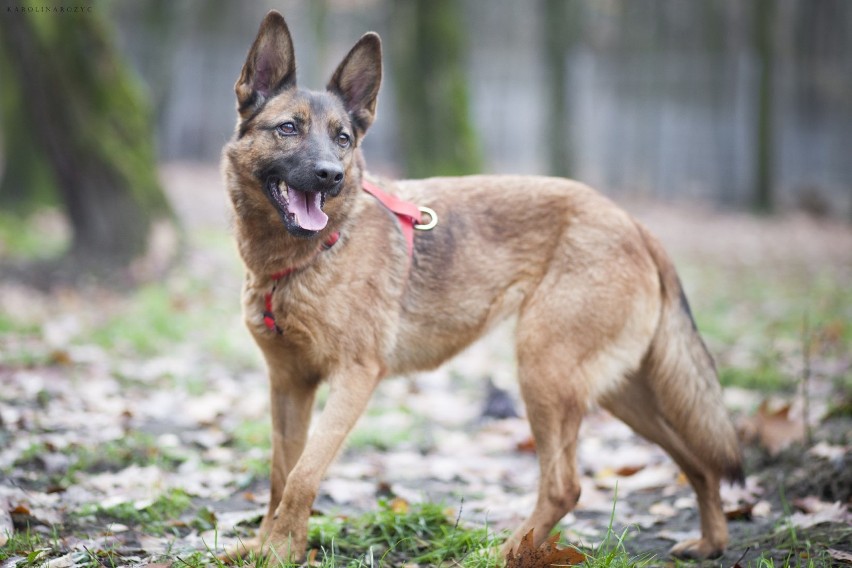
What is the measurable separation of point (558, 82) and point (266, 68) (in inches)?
521

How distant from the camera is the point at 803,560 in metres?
3.16

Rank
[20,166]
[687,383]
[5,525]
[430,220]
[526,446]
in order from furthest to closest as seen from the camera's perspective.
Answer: [20,166], [526,446], [430,220], [687,383], [5,525]

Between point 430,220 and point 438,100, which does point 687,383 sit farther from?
point 438,100

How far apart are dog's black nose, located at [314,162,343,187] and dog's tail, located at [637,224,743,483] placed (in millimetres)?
1650

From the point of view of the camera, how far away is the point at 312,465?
3.16 m

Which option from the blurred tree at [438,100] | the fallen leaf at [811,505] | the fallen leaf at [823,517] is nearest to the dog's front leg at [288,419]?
the fallen leaf at [823,517]

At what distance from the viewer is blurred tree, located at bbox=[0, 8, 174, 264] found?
25.7 feet

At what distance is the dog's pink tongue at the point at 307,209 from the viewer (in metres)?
3.33

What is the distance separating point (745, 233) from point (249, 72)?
13.5 metres

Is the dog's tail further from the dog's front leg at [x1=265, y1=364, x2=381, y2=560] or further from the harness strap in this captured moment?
the dog's front leg at [x1=265, y1=364, x2=381, y2=560]

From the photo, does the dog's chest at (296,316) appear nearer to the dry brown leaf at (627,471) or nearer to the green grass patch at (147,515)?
the green grass patch at (147,515)

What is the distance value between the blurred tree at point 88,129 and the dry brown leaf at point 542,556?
6.31 meters

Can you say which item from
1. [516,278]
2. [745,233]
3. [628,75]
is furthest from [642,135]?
[516,278]

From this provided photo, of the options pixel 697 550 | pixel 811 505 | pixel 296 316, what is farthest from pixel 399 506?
pixel 811 505
